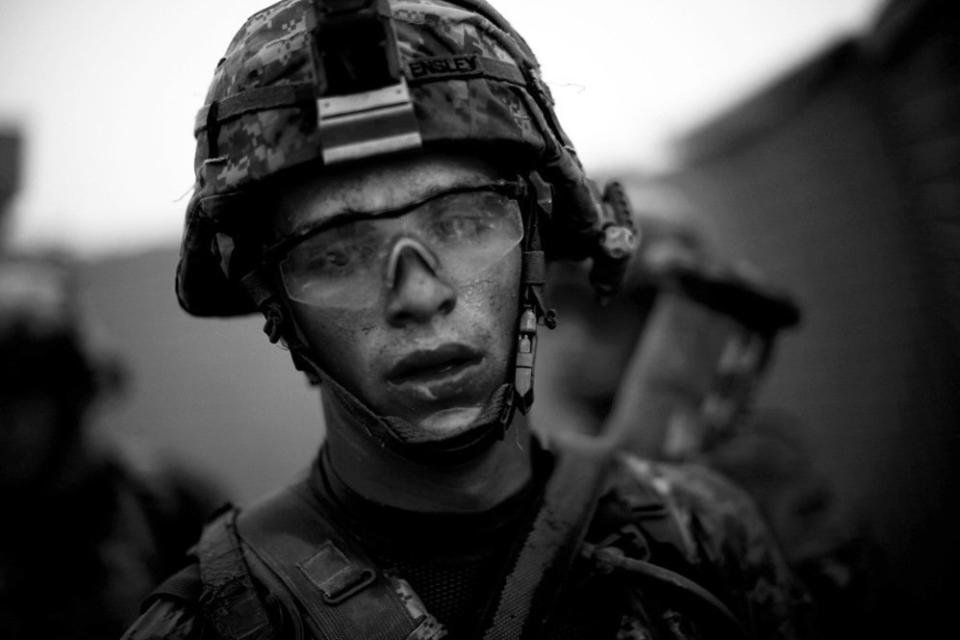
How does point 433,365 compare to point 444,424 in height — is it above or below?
above

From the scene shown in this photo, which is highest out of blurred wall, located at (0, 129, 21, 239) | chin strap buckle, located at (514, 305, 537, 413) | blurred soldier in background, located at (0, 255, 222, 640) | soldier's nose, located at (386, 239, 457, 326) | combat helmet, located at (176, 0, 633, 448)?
blurred wall, located at (0, 129, 21, 239)

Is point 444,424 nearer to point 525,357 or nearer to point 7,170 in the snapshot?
point 525,357

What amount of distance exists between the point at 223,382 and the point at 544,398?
6724 millimetres

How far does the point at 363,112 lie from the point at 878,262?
4.22m

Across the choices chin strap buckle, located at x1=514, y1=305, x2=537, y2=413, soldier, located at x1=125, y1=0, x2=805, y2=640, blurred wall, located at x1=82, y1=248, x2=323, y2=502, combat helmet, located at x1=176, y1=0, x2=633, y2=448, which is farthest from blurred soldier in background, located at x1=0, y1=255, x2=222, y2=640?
blurred wall, located at x1=82, y1=248, x2=323, y2=502

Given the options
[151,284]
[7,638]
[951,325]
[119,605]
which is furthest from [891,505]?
[151,284]

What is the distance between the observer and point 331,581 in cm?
160

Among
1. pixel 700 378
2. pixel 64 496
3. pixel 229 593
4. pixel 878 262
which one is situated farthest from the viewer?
pixel 878 262

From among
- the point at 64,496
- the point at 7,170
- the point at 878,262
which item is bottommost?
the point at 64,496

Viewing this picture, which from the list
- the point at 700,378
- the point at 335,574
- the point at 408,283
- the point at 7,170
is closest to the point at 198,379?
the point at 7,170

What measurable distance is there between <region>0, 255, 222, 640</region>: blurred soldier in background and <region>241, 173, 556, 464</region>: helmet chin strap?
2926 mm

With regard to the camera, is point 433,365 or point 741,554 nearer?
point 433,365

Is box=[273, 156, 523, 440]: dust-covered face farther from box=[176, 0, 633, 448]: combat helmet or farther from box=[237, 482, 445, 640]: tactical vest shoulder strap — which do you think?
box=[237, 482, 445, 640]: tactical vest shoulder strap

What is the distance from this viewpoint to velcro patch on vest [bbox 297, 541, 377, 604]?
1.58 m
